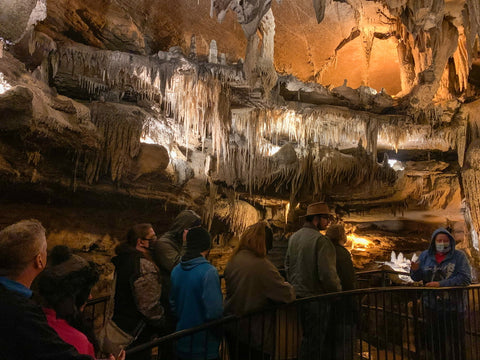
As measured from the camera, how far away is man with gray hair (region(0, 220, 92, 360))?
1333mm

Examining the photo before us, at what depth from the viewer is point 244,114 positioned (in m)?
10.7

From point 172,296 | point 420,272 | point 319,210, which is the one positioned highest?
point 319,210

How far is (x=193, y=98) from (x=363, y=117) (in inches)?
214

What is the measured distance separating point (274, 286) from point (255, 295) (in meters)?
0.18

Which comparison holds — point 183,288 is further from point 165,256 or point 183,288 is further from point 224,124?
point 224,124

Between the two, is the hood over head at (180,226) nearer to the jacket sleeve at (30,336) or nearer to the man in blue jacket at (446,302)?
the jacket sleeve at (30,336)

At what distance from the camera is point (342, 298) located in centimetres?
359

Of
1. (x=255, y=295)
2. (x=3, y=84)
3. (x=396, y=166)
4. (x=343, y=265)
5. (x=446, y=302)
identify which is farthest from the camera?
(x=396, y=166)

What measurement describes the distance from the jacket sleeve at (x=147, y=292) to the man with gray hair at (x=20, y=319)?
49.0 inches

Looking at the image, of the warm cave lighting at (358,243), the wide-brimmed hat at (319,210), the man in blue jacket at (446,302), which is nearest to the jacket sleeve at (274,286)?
the wide-brimmed hat at (319,210)

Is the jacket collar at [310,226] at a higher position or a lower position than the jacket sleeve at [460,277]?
higher

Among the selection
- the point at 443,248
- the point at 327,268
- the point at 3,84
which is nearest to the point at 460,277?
the point at 443,248

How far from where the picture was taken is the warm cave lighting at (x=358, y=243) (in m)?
15.0

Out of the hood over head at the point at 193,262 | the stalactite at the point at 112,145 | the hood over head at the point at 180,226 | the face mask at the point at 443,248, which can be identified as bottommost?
the hood over head at the point at 193,262
